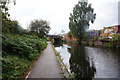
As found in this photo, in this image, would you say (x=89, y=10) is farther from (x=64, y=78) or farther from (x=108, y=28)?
(x=64, y=78)

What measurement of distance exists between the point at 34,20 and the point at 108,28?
23.5 metres

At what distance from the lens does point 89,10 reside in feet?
93.1

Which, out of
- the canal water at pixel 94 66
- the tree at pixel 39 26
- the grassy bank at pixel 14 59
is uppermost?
the tree at pixel 39 26

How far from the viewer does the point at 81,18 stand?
2856 centimetres

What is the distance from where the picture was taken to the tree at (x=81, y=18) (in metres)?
27.7

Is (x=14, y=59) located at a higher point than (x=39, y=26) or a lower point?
lower

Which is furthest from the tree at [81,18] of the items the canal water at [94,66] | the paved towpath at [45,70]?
the paved towpath at [45,70]

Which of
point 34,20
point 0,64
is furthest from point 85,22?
point 0,64

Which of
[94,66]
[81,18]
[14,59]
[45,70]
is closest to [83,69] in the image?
[94,66]

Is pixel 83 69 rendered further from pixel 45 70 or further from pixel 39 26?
pixel 39 26

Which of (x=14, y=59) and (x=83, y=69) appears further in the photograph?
(x=83, y=69)

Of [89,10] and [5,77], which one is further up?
[89,10]

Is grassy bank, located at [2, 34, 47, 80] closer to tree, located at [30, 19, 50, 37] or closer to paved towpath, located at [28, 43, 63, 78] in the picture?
paved towpath, located at [28, 43, 63, 78]

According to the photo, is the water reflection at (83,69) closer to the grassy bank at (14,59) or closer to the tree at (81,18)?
Answer: the grassy bank at (14,59)
